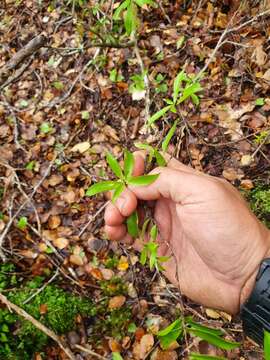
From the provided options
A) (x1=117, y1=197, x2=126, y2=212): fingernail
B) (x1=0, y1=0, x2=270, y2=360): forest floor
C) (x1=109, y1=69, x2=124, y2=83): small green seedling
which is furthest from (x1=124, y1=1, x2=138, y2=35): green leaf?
(x1=109, y1=69, x2=124, y2=83): small green seedling

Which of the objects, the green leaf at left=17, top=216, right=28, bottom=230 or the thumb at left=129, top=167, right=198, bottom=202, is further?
the green leaf at left=17, top=216, right=28, bottom=230

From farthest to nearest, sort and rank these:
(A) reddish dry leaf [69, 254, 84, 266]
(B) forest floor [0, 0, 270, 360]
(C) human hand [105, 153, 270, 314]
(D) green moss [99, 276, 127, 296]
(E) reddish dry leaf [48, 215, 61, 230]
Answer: (E) reddish dry leaf [48, 215, 61, 230] < (A) reddish dry leaf [69, 254, 84, 266] < (D) green moss [99, 276, 127, 296] < (B) forest floor [0, 0, 270, 360] < (C) human hand [105, 153, 270, 314]

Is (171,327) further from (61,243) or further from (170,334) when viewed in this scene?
(61,243)

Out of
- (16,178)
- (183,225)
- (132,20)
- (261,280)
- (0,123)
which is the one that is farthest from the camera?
(0,123)

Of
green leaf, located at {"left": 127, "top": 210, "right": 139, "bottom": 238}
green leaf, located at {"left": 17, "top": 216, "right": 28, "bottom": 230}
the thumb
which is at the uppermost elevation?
the thumb

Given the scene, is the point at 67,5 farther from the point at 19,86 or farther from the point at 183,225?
the point at 183,225

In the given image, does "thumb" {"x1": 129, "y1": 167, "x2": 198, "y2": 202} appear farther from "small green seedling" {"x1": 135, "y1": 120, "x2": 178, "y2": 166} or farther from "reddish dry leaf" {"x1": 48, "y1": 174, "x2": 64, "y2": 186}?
"reddish dry leaf" {"x1": 48, "y1": 174, "x2": 64, "y2": 186}

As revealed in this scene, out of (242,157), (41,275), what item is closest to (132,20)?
(242,157)

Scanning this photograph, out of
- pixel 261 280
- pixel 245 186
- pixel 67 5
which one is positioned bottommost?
pixel 245 186
